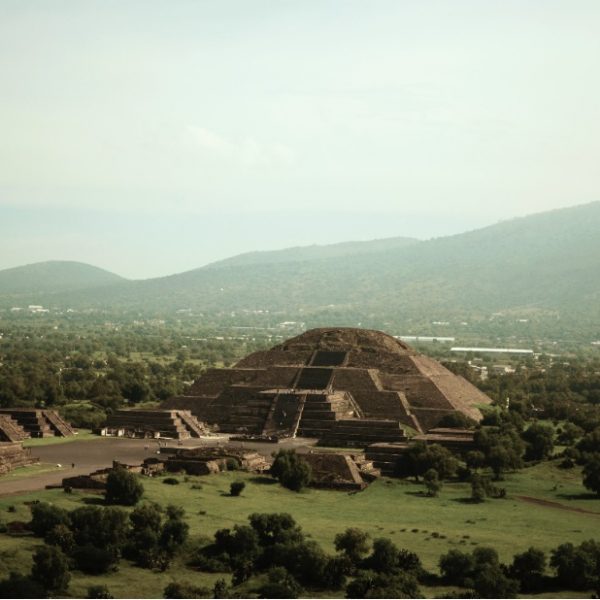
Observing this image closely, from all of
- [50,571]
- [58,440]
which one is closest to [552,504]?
[50,571]

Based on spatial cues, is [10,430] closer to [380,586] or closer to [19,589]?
[19,589]

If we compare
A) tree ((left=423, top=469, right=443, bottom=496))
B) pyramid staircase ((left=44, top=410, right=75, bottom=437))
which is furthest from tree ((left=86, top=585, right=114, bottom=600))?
pyramid staircase ((left=44, top=410, right=75, bottom=437))

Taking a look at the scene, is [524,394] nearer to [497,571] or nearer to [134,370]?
[134,370]

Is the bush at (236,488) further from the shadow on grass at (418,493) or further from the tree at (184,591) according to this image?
the tree at (184,591)

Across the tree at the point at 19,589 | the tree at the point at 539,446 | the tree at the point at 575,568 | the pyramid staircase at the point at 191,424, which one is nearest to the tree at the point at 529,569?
the tree at the point at 575,568

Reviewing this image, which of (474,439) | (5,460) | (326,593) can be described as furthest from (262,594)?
(474,439)

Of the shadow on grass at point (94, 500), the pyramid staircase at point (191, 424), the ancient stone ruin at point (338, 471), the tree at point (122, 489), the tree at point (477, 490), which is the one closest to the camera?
the tree at point (122, 489)
